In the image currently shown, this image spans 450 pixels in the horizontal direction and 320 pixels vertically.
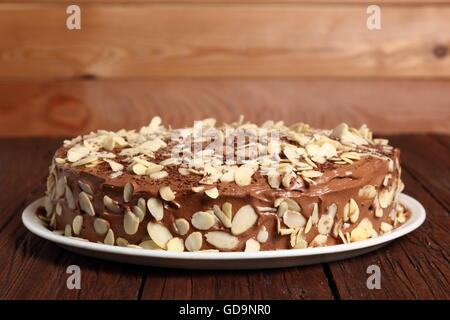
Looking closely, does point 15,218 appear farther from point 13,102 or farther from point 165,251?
point 13,102

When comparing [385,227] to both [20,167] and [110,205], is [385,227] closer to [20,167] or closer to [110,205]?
[110,205]

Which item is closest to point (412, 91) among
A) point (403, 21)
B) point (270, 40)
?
point (403, 21)

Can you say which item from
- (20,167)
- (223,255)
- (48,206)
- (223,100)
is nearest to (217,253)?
(223,255)

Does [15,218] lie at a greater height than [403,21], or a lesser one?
lesser

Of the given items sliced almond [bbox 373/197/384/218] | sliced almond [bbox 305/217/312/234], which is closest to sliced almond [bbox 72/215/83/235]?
sliced almond [bbox 305/217/312/234]

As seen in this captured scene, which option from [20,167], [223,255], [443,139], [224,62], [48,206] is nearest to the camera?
[223,255]

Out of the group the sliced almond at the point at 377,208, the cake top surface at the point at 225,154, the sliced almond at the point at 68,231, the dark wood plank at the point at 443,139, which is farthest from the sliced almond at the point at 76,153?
the dark wood plank at the point at 443,139

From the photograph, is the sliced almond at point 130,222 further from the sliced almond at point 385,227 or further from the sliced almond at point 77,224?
the sliced almond at point 385,227
